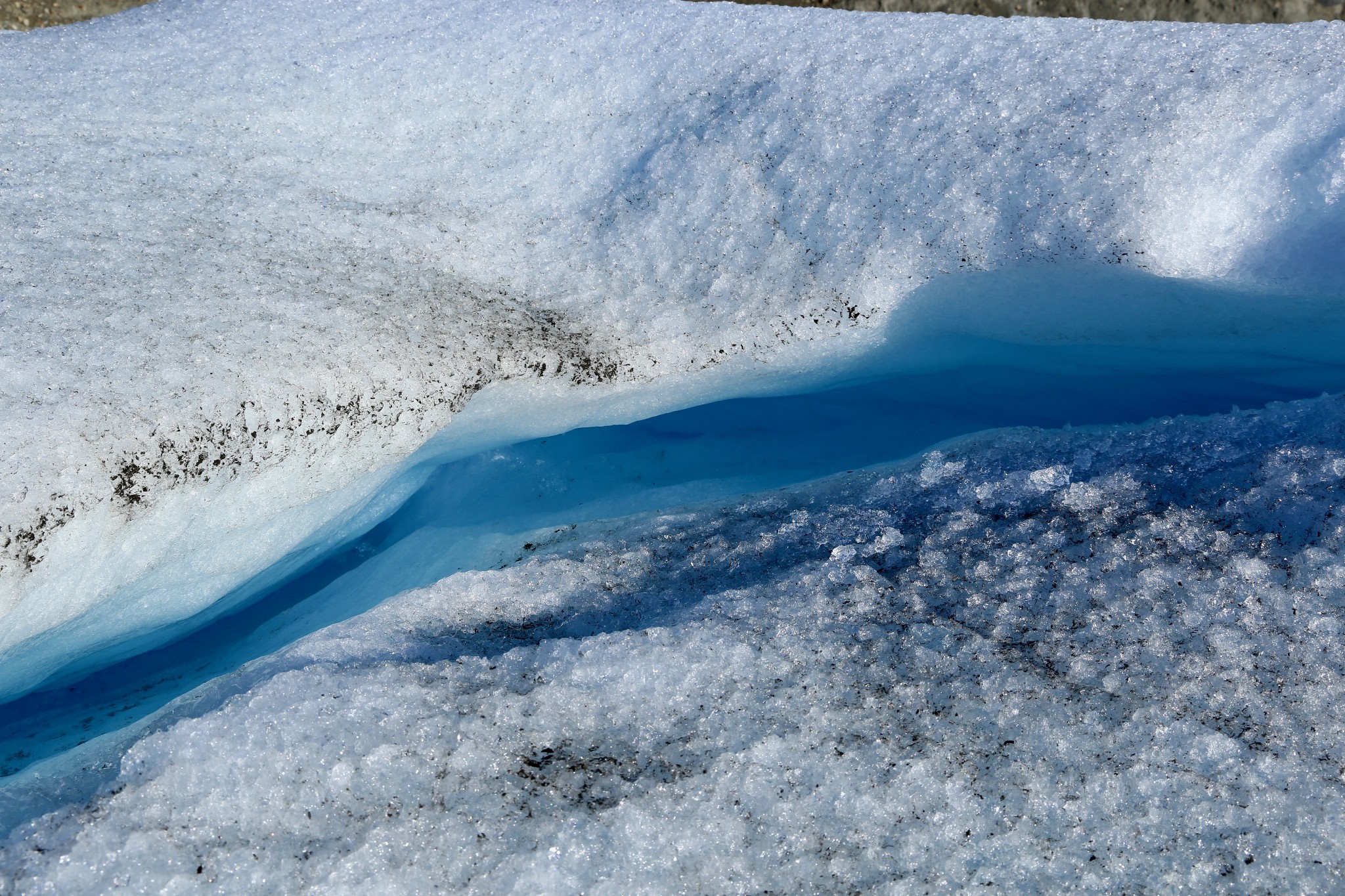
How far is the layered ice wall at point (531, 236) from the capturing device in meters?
1.37

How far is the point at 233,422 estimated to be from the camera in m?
1.34

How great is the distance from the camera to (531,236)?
68.8 inches

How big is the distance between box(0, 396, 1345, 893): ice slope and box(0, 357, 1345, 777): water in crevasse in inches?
14.5

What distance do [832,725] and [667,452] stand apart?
0.94 m

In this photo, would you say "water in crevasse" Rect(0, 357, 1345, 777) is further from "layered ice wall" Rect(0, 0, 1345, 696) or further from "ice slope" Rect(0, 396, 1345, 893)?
"ice slope" Rect(0, 396, 1345, 893)

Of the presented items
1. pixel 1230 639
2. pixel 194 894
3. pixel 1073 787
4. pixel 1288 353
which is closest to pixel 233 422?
pixel 194 894

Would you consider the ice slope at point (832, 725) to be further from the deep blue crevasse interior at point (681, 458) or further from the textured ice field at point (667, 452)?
the deep blue crevasse interior at point (681, 458)

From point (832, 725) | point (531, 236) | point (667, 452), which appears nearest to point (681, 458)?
point (667, 452)

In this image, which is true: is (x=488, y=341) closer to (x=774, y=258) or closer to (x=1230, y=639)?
(x=774, y=258)

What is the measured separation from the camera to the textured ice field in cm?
98

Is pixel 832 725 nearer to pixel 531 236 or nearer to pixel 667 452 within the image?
pixel 667 452

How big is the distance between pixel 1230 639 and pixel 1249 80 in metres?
1.12

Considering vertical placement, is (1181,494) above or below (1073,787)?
above

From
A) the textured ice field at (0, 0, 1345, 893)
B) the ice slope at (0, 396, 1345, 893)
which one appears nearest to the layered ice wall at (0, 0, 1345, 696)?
the textured ice field at (0, 0, 1345, 893)
